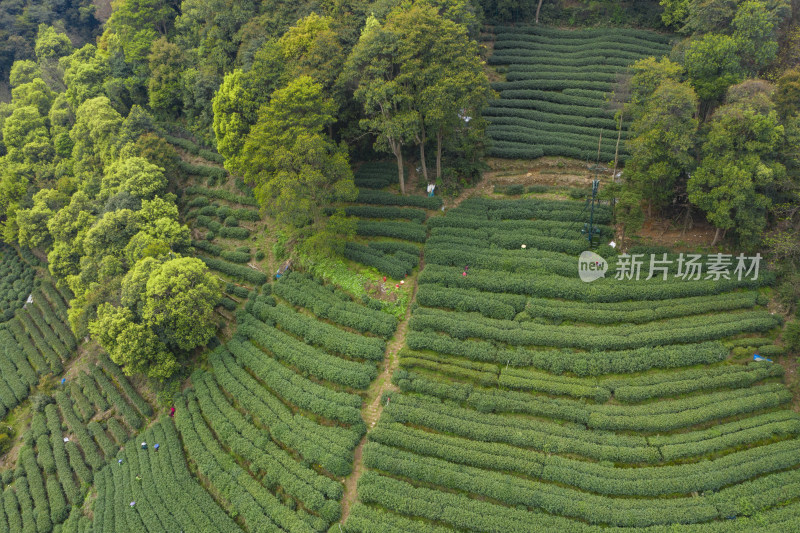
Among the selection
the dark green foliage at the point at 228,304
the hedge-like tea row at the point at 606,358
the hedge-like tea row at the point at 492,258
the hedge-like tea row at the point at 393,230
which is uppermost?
the hedge-like tea row at the point at 393,230

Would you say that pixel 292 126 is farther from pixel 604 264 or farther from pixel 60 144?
pixel 60 144

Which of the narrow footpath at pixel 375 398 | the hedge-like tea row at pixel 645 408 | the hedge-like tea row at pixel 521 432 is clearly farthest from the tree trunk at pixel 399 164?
the hedge-like tea row at pixel 645 408

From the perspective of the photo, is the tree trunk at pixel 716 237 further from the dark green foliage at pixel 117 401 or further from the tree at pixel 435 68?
the dark green foliage at pixel 117 401

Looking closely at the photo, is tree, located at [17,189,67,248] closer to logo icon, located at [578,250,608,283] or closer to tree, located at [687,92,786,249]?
logo icon, located at [578,250,608,283]

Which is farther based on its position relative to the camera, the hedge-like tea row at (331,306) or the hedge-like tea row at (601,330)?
the hedge-like tea row at (331,306)

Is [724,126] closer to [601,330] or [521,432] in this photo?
[601,330]

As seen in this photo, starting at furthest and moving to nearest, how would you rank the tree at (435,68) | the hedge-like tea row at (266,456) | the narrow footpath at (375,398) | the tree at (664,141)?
the tree at (435,68), the tree at (664,141), the narrow footpath at (375,398), the hedge-like tea row at (266,456)
